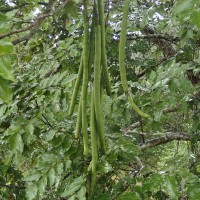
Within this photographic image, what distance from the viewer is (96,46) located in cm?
96

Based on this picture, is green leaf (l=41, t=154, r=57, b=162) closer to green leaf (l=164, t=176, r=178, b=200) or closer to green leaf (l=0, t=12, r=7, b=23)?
green leaf (l=164, t=176, r=178, b=200)

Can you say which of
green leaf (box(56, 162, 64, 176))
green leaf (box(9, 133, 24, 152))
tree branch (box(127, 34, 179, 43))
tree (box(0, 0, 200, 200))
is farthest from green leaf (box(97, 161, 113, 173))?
tree branch (box(127, 34, 179, 43))

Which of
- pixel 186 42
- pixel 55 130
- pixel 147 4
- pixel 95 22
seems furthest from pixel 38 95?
pixel 147 4

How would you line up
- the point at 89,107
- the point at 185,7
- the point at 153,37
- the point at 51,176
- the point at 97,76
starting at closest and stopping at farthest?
the point at 185,7, the point at 97,76, the point at 51,176, the point at 89,107, the point at 153,37

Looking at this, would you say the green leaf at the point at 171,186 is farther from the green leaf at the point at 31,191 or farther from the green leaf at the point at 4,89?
the green leaf at the point at 4,89

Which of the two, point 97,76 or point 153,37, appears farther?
point 153,37

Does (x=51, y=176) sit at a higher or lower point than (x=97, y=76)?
lower

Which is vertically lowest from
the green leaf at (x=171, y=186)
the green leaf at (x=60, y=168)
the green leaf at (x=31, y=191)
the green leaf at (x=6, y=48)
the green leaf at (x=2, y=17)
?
the green leaf at (x=31, y=191)

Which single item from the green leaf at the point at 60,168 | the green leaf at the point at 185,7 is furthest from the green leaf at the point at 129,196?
the green leaf at the point at 185,7

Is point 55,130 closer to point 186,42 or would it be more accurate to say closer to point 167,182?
point 167,182

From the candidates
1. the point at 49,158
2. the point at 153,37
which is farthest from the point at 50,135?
the point at 153,37

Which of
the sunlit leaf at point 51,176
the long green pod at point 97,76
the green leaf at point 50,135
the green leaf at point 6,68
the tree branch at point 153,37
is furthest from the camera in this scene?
the tree branch at point 153,37

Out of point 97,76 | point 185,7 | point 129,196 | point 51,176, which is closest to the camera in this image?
point 185,7

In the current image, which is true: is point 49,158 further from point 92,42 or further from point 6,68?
point 6,68
